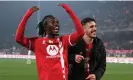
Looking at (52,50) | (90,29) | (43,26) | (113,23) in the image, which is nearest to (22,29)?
(43,26)

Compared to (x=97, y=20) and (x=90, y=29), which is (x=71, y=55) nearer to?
(x=90, y=29)

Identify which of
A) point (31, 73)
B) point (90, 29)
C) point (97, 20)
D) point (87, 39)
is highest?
point (97, 20)

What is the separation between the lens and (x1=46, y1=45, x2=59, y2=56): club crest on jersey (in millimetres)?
3357

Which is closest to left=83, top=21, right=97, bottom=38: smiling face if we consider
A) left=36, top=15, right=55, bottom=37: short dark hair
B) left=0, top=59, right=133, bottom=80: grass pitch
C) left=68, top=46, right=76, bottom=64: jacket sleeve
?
left=68, top=46, right=76, bottom=64: jacket sleeve

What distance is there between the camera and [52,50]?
337 cm

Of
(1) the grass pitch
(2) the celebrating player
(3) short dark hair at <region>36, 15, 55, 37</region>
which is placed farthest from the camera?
(1) the grass pitch

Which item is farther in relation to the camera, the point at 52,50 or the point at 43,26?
the point at 43,26

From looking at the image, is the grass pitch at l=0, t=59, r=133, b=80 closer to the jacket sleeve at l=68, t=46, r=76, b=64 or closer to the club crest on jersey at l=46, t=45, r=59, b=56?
the jacket sleeve at l=68, t=46, r=76, b=64

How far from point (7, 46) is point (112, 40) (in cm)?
1029

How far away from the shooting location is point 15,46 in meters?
36.0

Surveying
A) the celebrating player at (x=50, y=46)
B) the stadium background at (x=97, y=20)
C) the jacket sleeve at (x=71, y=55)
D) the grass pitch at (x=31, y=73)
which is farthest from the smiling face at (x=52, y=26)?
the stadium background at (x=97, y=20)

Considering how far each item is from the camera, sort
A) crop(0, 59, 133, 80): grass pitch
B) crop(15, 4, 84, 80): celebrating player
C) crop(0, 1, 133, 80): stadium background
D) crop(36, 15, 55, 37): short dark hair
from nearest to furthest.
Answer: crop(15, 4, 84, 80): celebrating player → crop(36, 15, 55, 37): short dark hair → crop(0, 59, 133, 80): grass pitch → crop(0, 1, 133, 80): stadium background

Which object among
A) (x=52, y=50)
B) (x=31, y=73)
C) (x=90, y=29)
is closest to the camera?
(x=52, y=50)

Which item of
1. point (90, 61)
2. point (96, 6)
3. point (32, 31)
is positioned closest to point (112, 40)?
point (96, 6)
